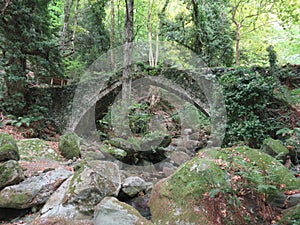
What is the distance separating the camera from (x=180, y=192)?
115 inches

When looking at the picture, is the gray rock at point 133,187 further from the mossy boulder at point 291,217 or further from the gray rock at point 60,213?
the mossy boulder at point 291,217

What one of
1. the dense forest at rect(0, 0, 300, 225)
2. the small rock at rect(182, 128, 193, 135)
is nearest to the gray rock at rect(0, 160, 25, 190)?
the dense forest at rect(0, 0, 300, 225)

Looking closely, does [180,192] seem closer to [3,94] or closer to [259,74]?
[259,74]

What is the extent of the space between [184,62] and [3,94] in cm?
740

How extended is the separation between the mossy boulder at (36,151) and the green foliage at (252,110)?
15.0 feet

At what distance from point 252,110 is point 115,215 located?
4774mm

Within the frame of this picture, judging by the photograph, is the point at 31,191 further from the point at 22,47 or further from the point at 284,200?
the point at 22,47

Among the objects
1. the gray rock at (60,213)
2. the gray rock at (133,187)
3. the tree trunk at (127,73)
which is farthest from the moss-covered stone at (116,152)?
the gray rock at (60,213)

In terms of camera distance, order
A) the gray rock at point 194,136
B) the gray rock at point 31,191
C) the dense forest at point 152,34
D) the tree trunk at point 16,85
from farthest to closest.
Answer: the gray rock at point 194,136 < the tree trunk at point 16,85 < the dense forest at point 152,34 < the gray rock at point 31,191

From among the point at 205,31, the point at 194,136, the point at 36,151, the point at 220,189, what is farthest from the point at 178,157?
the point at 205,31

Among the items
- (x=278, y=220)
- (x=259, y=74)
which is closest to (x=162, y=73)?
(x=259, y=74)

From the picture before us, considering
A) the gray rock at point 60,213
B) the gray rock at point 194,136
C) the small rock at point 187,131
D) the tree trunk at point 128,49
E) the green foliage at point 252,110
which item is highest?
the tree trunk at point 128,49

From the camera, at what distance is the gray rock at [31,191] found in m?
3.21

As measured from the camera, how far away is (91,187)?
3121mm
